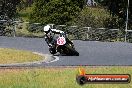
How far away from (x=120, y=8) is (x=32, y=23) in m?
8.25

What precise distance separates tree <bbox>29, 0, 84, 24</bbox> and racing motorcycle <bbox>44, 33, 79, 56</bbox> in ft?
47.6

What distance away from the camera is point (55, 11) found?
128 ft

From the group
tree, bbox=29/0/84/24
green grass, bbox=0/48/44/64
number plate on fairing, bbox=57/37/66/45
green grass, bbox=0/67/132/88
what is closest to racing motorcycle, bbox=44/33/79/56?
number plate on fairing, bbox=57/37/66/45

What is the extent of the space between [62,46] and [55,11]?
1540cm

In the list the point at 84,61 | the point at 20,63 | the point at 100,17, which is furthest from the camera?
the point at 100,17

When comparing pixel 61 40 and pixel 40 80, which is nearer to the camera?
pixel 40 80

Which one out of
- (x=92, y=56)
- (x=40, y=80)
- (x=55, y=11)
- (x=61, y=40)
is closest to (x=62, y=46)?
(x=61, y=40)

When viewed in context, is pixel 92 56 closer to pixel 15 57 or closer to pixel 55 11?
pixel 15 57

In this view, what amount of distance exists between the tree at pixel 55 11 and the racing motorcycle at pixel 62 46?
47.6 ft

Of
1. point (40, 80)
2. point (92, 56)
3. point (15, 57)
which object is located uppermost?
point (40, 80)

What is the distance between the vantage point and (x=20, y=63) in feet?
63.2

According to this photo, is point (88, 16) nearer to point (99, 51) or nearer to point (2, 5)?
point (2, 5)

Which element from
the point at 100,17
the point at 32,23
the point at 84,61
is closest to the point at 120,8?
the point at 100,17

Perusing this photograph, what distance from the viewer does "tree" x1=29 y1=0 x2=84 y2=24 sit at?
38.8 meters
